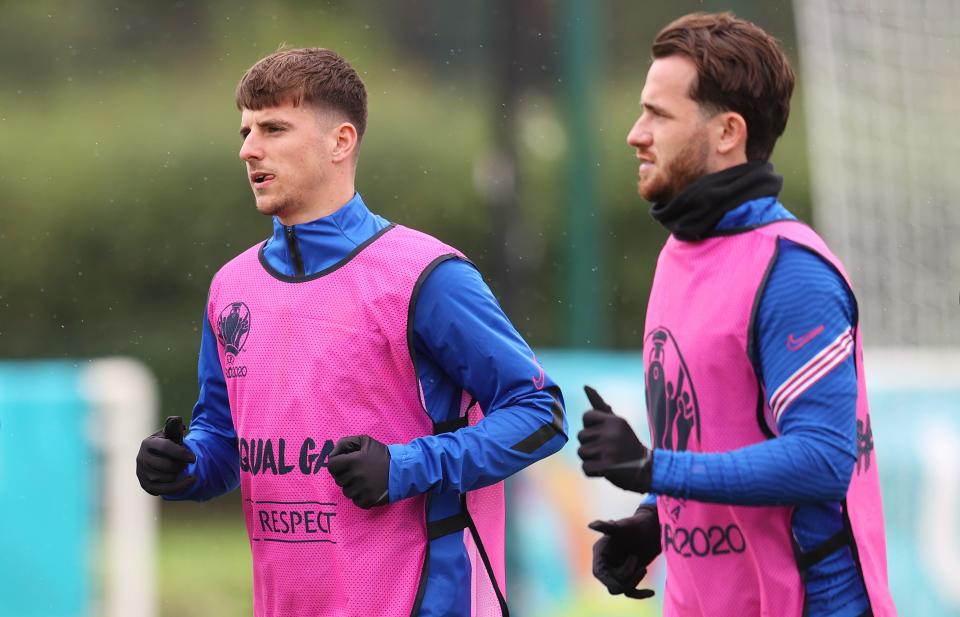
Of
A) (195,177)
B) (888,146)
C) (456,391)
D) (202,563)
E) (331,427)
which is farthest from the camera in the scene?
(195,177)

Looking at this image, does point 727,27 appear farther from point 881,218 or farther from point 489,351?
point 881,218

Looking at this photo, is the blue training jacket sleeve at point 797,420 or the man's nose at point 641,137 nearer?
the blue training jacket sleeve at point 797,420

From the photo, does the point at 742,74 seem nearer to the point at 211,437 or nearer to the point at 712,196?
the point at 712,196

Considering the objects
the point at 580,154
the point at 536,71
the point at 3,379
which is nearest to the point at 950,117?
the point at 580,154

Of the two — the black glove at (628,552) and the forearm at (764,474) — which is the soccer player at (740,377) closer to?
the forearm at (764,474)

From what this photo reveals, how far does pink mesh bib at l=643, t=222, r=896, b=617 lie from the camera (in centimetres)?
312

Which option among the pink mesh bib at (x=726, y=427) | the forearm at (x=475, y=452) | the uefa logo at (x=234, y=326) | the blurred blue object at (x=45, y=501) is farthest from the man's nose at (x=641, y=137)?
the blurred blue object at (x=45, y=501)

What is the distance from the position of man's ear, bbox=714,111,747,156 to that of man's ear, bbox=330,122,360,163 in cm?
86

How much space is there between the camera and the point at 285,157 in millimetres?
3557

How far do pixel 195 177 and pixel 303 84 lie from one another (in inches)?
417

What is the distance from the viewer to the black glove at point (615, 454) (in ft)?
9.68

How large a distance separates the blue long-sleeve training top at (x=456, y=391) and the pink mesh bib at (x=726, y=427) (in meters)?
0.27

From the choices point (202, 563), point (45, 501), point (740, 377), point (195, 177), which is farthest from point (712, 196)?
point (195, 177)

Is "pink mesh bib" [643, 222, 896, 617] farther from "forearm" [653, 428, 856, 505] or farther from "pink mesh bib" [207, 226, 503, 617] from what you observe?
"pink mesh bib" [207, 226, 503, 617]
